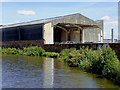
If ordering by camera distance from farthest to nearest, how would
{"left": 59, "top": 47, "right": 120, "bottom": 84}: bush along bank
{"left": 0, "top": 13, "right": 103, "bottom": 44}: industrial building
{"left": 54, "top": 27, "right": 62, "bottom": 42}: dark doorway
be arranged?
{"left": 54, "top": 27, "right": 62, "bottom": 42}: dark doorway
{"left": 0, "top": 13, "right": 103, "bottom": 44}: industrial building
{"left": 59, "top": 47, "right": 120, "bottom": 84}: bush along bank

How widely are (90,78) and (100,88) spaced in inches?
78.1

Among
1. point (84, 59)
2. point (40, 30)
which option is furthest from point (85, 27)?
point (84, 59)

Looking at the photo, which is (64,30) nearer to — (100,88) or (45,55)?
(45,55)

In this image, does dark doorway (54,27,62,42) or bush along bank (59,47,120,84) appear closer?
bush along bank (59,47,120,84)

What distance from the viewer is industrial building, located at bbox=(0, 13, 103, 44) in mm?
28578

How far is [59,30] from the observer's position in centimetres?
3928

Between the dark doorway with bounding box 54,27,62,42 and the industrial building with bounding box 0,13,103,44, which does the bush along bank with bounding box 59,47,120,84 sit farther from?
the dark doorway with bounding box 54,27,62,42

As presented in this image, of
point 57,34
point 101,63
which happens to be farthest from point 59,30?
point 101,63

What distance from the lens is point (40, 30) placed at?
28.8m

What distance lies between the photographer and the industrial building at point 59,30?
93.8 feet

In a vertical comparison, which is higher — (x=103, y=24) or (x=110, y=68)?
(x=103, y=24)

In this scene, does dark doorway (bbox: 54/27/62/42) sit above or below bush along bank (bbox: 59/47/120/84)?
above

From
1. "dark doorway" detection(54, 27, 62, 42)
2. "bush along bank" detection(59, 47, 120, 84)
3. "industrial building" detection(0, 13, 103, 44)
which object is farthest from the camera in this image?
"dark doorway" detection(54, 27, 62, 42)

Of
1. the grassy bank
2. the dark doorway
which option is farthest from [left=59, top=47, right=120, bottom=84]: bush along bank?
the dark doorway
